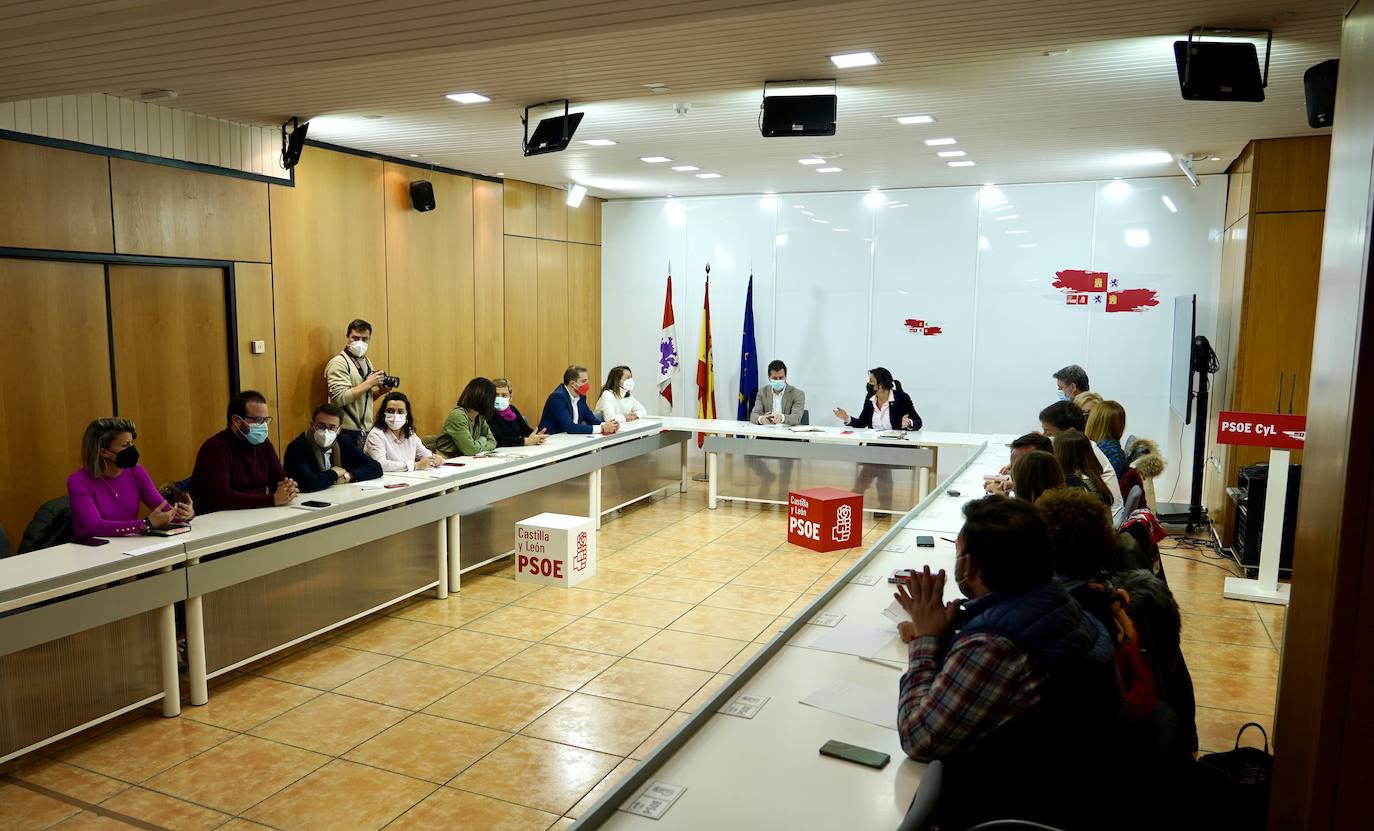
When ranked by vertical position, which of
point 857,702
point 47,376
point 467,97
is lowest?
point 857,702

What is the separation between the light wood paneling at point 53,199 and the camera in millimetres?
5039

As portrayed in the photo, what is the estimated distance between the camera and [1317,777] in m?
1.52

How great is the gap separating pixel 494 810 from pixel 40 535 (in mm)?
2692

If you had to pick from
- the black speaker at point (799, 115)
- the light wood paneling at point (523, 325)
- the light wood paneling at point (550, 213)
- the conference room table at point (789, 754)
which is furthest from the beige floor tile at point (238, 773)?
the light wood paneling at point (550, 213)

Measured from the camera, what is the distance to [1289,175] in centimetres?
658

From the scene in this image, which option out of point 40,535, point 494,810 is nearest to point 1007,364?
point 494,810

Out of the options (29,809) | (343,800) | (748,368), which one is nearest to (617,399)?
(748,368)

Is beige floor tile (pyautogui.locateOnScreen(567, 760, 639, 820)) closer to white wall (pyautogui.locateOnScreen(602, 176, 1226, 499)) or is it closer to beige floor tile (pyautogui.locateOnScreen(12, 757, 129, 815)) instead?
beige floor tile (pyautogui.locateOnScreen(12, 757, 129, 815))

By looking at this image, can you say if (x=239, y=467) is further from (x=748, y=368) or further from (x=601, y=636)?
(x=748, y=368)

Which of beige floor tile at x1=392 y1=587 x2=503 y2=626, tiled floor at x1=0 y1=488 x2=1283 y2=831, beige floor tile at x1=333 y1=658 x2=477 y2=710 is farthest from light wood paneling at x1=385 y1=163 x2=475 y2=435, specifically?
beige floor tile at x1=333 y1=658 x2=477 y2=710

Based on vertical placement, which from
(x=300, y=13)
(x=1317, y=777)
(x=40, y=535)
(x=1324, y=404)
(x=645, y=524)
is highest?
(x=300, y=13)

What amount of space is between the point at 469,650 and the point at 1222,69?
466 cm

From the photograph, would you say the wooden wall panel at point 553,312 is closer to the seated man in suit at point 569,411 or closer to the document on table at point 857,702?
the seated man in suit at point 569,411

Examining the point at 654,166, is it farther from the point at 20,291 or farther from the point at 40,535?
the point at 40,535
